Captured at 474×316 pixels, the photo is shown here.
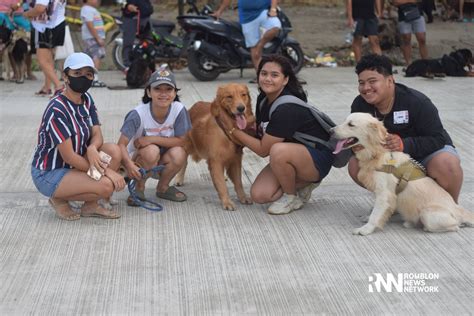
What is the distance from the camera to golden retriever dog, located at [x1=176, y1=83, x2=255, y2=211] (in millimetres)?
5301

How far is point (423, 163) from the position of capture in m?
5.04

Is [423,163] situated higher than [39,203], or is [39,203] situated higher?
[423,163]

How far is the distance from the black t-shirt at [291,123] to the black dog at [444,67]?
6.51 m

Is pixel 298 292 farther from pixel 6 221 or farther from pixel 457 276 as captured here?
pixel 6 221

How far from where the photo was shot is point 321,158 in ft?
17.5

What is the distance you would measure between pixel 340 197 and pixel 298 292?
1.86 m

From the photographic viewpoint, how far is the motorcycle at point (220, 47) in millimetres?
11305

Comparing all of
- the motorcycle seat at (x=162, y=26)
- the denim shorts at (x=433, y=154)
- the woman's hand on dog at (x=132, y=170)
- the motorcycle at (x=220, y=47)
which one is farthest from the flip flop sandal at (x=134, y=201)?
the motorcycle seat at (x=162, y=26)

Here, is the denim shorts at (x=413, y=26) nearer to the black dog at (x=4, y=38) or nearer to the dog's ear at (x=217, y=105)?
the black dog at (x=4, y=38)

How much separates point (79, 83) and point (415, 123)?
219 centimetres

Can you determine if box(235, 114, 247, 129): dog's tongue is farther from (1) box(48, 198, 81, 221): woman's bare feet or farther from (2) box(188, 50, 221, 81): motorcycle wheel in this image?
(2) box(188, 50, 221, 81): motorcycle wheel

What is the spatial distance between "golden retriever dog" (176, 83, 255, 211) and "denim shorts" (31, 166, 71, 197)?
3.44ft

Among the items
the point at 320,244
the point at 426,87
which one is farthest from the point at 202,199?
the point at 426,87

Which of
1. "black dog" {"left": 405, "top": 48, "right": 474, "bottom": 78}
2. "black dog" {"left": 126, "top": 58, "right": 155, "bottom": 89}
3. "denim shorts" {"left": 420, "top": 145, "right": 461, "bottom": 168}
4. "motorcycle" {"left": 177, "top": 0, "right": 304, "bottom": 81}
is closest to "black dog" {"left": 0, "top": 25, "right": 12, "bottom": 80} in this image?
"black dog" {"left": 126, "top": 58, "right": 155, "bottom": 89}
